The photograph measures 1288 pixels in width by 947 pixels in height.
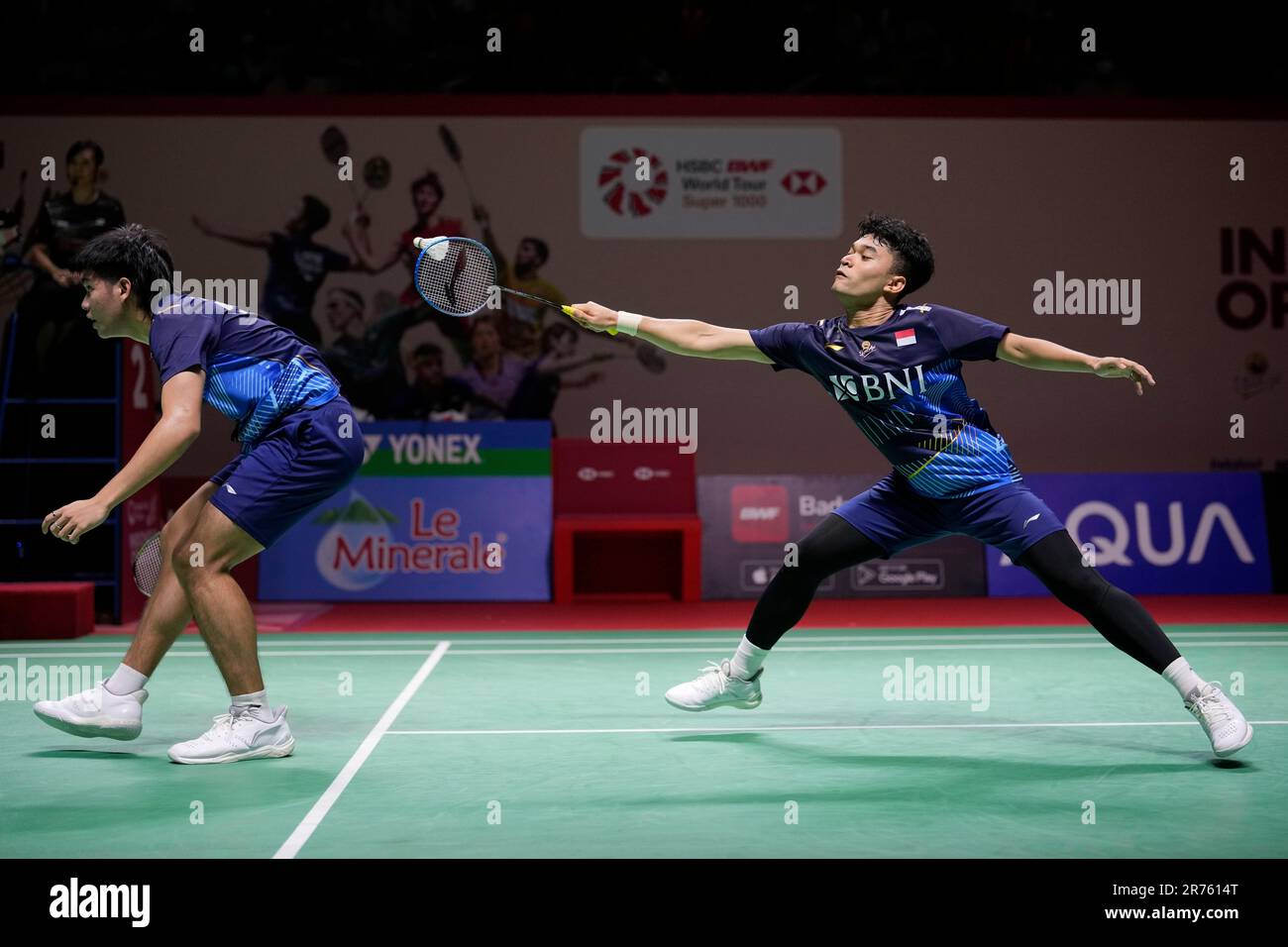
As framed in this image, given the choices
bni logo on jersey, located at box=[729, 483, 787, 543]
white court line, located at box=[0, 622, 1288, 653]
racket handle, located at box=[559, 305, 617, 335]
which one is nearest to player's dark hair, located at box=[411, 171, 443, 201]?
bni logo on jersey, located at box=[729, 483, 787, 543]

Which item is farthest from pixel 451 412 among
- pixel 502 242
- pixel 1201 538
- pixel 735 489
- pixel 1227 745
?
pixel 1227 745

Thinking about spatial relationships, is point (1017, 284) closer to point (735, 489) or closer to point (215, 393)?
point (735, 489)

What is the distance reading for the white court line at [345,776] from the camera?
3523 mm

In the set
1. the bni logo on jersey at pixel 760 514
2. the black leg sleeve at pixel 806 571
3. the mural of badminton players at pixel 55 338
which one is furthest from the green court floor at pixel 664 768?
the bni logo on jersey at pixel 760 514

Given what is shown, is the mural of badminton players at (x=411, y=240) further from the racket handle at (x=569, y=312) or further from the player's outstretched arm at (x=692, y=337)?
the player's outstretched arm at (x=692, y=337)

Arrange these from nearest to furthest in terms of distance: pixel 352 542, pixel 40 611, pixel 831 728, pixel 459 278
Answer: pixel 831 728 → pixel 459 278 → pixel 40 611 → pixel 352 542

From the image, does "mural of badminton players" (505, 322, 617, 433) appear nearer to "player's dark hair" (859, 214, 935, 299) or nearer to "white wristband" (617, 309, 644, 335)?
"white wristband" (617, 309, 644, 335)

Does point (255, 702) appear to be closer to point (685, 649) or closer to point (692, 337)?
point (692, 337)

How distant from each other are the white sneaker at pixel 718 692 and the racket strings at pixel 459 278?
157cm

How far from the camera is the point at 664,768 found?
446cm

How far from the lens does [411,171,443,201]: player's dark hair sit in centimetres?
1127

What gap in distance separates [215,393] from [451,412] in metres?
6.41

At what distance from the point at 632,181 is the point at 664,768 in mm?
7553

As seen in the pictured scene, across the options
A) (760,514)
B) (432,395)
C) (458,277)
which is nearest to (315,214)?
(432,395)
